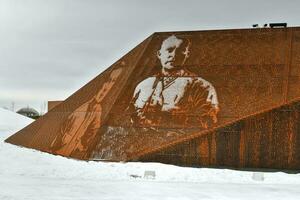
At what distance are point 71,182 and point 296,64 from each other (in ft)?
25.5

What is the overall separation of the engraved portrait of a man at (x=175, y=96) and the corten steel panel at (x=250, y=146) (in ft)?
2.85

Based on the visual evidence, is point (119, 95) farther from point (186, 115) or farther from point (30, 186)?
point (30, 186)

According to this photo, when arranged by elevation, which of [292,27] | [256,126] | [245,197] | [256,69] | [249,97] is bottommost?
[245,197]

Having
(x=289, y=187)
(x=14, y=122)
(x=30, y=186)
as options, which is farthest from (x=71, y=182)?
(x=14, y=122)

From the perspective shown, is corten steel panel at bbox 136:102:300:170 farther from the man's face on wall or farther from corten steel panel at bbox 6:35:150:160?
the man's face on wall

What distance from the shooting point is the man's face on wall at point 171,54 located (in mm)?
15180

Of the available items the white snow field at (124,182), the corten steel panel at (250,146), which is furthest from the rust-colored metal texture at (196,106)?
the white snow field at (124,182)

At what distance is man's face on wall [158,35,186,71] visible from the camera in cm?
1518

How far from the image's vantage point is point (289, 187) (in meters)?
9.89

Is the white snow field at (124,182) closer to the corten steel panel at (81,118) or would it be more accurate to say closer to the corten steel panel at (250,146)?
the corten steel panel at (250,146)

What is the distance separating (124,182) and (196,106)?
4.51 meters

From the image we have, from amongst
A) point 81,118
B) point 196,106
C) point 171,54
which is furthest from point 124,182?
point 171,54

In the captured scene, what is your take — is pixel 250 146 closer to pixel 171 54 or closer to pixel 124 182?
pixel 124 182

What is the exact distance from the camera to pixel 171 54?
15.6 m
